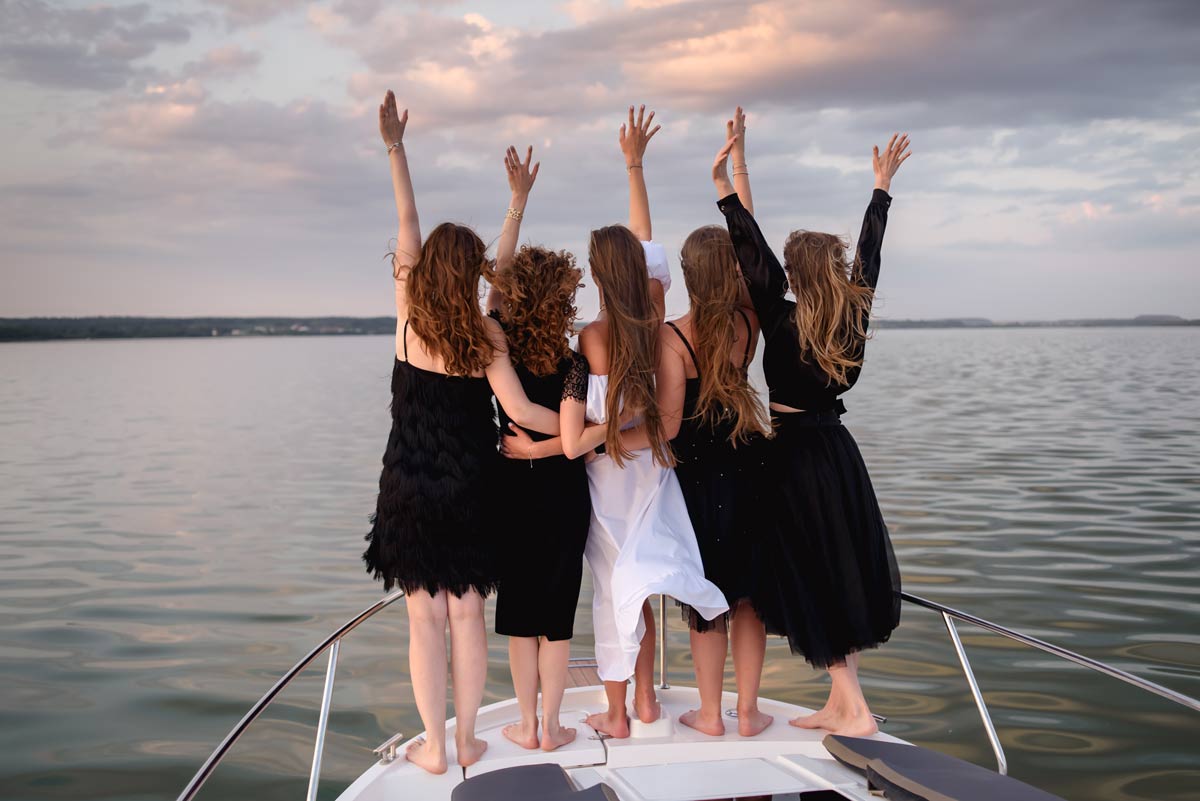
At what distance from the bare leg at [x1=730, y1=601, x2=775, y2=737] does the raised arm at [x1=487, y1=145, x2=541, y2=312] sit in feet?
4.72

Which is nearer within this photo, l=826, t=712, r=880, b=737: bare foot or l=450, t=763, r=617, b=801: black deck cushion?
l=450, t=763, r=617, b=801: black deck cushion

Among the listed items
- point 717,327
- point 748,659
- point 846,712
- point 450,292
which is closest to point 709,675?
point 748,659

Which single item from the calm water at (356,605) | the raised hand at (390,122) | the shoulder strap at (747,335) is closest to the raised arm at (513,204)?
the raised hand at (390,122)

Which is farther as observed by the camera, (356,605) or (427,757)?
(356,605)

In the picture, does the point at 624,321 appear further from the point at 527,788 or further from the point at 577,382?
the point at 527,788

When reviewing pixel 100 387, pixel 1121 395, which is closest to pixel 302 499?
pixel 1121 395

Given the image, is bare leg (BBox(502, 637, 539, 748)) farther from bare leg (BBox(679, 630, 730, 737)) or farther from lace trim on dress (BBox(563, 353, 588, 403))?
lace trim on dress (BBox(563, 353, 588, 403))

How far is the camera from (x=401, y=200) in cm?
330

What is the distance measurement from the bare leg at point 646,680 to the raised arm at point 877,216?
145cm

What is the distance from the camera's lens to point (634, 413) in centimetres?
323

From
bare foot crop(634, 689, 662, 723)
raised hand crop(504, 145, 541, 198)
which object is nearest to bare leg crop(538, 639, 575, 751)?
bare foot crop(634, 689, 662, 723)

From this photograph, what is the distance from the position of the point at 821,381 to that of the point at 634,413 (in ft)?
2.31

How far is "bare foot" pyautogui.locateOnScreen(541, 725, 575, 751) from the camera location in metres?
3.27

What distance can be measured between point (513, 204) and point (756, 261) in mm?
936
